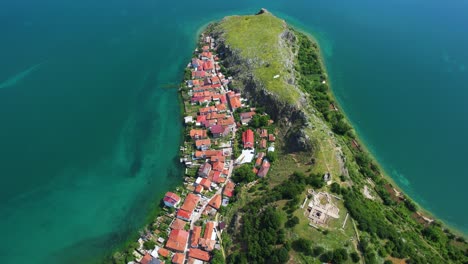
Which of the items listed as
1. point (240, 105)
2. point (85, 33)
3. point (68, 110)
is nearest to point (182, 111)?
point (240, 105)

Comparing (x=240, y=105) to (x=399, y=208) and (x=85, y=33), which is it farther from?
(x=85, y=33)

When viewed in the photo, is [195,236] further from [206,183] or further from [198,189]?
Answer: [206,183]

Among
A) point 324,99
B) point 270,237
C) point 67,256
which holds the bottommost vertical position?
point 67,256

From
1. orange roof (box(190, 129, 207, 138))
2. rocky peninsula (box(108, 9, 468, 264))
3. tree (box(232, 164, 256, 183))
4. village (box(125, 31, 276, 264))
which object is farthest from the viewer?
orange roof (box(190, 129, 207, 138))

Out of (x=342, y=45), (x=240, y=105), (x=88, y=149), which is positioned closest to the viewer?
(x=88, y=149)

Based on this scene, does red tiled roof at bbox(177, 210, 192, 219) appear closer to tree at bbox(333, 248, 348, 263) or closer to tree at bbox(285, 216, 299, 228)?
tree at bbox(285, 216, 299, 228)

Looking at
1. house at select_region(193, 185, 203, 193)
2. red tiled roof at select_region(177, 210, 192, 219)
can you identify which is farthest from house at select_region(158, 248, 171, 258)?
house at select_region(193, 185, 203, 193)

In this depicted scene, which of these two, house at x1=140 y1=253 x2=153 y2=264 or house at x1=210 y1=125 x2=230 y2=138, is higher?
house at x1=210 y1=125 x2=230 y2=138
